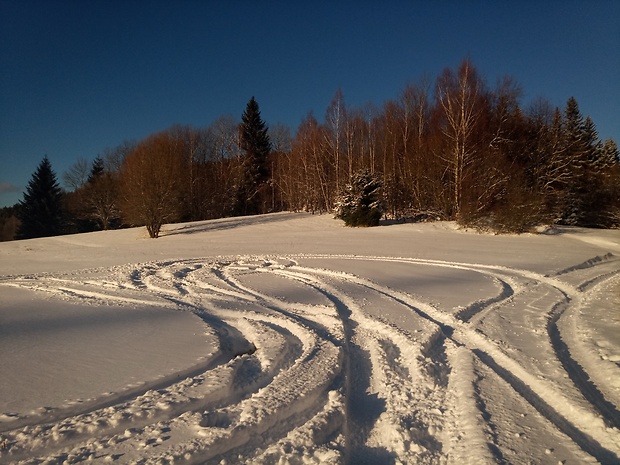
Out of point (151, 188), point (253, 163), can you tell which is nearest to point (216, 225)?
point (151, 188)

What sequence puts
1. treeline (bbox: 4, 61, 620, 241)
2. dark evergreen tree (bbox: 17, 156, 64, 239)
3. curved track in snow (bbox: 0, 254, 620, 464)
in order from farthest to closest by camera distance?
dark evergreen tree (bbox: 17, 156, 64, 239) → treeline (bbox: 4, 61, 620, 241) → curved track in snow (bbox: 0, 254, 620, 464)

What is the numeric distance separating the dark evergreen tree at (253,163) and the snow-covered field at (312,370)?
105 ft

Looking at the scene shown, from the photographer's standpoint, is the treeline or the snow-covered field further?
the treeline

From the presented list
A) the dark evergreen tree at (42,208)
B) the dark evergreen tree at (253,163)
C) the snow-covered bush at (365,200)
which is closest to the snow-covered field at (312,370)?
the snow-covered bush at (365,200)

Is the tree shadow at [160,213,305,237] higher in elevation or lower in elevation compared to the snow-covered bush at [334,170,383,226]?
lower

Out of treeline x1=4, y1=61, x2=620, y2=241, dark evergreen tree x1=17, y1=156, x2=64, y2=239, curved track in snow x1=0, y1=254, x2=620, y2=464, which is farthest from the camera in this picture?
dark evergreen tree x1=17, y1=156, x2=64, y2=239

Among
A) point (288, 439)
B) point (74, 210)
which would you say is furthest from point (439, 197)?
point (74, 210)

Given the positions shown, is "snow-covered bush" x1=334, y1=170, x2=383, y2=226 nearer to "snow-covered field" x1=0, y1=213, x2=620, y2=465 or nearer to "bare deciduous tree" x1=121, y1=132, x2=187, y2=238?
"bare deciduous tree" x1=121, y1=132, x2=187, y2=238

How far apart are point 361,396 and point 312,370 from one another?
61cm

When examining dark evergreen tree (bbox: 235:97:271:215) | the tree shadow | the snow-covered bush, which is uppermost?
dark evergreen tree (bbox: 235:97:271:215)

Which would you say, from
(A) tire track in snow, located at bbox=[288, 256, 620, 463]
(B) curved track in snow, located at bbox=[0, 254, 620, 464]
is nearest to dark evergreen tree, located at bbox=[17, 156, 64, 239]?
(B) curved track in snow, located at bbox=[0, 254, 620, 464]

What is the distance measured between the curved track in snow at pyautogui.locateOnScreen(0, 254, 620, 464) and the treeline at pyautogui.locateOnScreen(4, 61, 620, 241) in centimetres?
1529

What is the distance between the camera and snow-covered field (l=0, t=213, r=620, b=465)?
2.67m

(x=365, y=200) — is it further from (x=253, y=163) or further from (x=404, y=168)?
(x=253, y=163)
